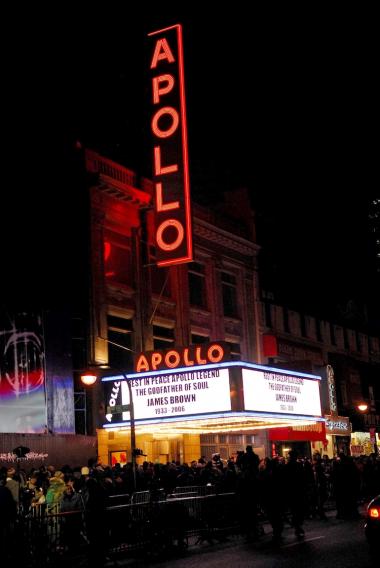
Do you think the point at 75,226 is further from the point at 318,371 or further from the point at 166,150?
the point at 318,371

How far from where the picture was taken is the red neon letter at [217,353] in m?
24.3

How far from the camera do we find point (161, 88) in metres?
28.7

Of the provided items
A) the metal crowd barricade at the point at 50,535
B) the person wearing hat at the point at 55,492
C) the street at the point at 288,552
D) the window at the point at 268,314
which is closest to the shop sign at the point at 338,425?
the window at the point at 268,314

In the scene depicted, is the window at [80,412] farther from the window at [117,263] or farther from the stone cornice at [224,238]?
the stone cornice at [224,238]

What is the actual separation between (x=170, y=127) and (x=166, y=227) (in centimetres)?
384

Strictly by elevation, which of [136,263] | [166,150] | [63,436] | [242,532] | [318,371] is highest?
[166,150]

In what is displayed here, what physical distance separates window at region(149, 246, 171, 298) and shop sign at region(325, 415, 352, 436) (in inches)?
468

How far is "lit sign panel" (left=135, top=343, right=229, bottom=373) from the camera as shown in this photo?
80.1 feet

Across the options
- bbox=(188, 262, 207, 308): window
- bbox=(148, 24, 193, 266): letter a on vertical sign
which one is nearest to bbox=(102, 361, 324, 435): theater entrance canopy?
bbox=(148, 24, 193, 266): letter a on vertical sign

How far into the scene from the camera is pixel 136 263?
29.6 m

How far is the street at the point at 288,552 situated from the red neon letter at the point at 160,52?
1843 cm

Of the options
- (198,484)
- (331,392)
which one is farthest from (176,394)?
(331,392)

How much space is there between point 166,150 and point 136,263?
461cm

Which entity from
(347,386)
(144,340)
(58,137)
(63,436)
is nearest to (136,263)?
(144,340)
